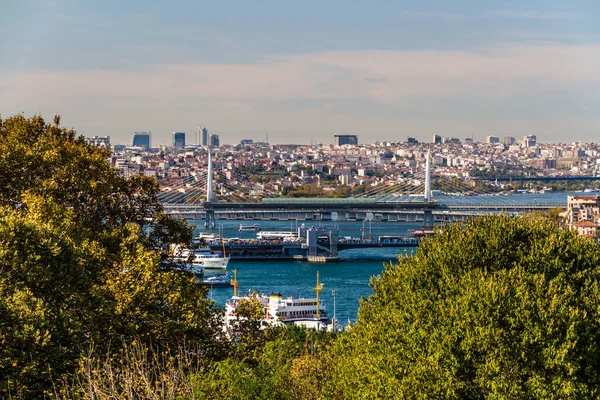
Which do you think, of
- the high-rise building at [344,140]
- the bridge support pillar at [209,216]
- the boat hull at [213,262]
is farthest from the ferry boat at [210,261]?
the high-rise building at [344,140]

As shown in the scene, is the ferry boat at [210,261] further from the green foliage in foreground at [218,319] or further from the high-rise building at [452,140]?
the high-rise building at [452,140]

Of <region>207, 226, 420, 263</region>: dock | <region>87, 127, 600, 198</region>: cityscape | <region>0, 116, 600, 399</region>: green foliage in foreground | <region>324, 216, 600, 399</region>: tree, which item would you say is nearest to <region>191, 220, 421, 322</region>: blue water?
<region>207, 226, 420, 263</region>: dock

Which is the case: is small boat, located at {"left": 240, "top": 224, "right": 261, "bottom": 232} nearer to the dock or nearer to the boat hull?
the dock

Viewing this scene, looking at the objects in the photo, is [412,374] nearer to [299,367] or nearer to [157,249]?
[299,367]

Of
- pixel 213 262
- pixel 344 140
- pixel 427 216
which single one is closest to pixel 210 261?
pixel 213 262

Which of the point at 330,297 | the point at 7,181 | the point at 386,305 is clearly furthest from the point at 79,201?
the point at 330,297

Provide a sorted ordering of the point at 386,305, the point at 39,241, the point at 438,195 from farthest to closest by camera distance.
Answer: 1. the point at 438,195
2. the point at 386,305
3. the point at 39,241
